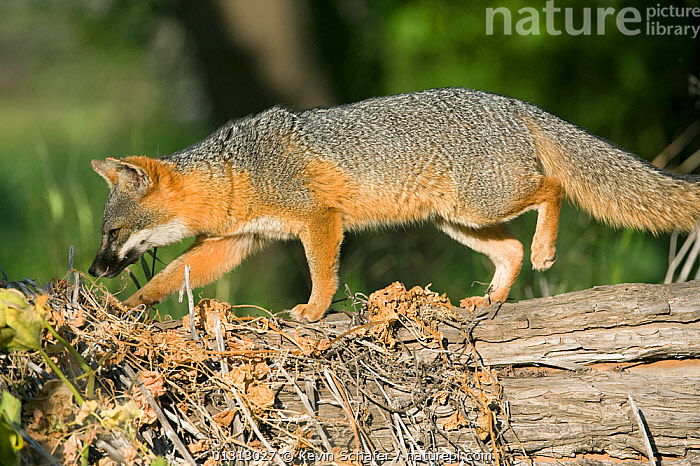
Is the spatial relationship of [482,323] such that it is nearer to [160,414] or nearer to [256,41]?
[160,414]

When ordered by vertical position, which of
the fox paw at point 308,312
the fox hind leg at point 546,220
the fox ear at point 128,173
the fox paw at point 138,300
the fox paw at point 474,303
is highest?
the fox ear at point 128,173

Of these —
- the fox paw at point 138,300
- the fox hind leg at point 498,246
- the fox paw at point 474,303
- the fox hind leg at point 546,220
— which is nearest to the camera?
the fox paw at point 474,303

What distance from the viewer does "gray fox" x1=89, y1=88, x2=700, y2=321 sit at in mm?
4527

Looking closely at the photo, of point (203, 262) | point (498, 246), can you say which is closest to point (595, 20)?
point (498, 246)

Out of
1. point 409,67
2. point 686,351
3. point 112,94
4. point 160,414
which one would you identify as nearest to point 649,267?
point 409,67

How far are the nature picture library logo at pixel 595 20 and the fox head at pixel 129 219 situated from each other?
4900 millimetres

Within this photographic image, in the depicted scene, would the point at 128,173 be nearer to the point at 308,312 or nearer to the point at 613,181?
the point at 308,312

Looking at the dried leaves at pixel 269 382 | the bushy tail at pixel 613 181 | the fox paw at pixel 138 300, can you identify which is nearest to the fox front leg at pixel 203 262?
the fox paw at pixel 138 300

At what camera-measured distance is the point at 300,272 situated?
856 cm

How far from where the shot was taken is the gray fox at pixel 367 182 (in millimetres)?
4527

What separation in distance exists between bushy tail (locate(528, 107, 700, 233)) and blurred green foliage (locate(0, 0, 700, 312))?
1.98 meters

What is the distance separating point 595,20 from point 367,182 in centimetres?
480

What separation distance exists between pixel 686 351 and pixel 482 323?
109 centimetres

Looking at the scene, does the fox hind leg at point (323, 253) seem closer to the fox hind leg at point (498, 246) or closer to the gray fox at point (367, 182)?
the gray fox at point (367, 182)
